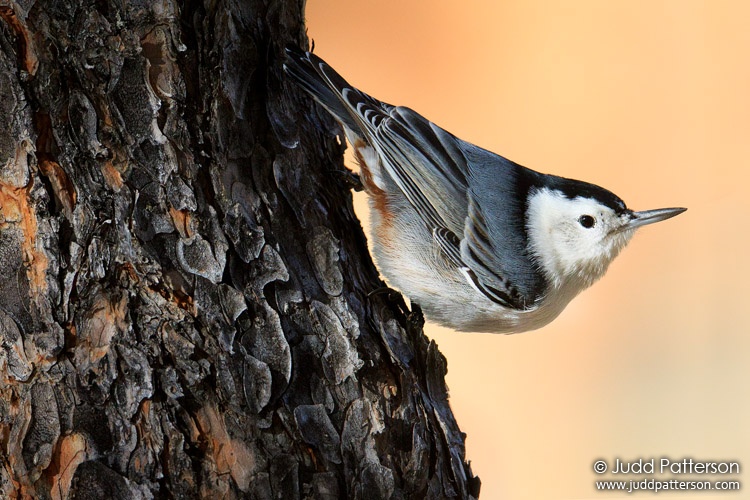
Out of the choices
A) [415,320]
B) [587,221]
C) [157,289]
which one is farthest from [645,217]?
[157,289]

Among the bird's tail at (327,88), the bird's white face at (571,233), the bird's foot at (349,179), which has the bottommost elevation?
the bird's white face at (571,233)

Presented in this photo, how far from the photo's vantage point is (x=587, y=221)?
1.35m

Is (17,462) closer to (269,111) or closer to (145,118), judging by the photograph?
(145,118)

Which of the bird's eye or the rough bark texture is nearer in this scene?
the rough bark texture

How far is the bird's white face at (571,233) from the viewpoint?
1.34 m

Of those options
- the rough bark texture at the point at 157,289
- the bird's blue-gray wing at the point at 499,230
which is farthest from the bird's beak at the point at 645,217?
the rough bark texture at the point at 157,289

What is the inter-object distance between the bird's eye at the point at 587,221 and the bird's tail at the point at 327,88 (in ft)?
1.37

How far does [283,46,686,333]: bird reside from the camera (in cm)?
129

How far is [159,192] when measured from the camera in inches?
38.3

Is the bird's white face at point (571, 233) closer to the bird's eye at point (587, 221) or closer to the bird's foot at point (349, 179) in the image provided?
the bird's eye at point (587, 221)

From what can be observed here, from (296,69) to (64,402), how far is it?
1.92ft

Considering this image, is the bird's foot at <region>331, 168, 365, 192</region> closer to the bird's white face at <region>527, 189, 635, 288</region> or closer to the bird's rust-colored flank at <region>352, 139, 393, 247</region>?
the bird's rust-colored flank at <region>352, 139, 393, 247</region>

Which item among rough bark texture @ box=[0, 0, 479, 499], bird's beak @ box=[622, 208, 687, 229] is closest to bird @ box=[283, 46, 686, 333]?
bird's beak @ box=[622, 208, 687, 229]

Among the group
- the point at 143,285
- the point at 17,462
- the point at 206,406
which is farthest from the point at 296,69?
the point at 17,462
